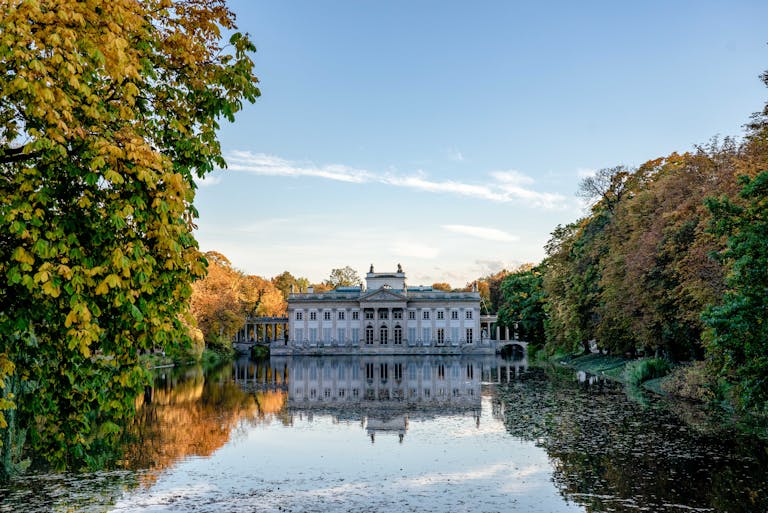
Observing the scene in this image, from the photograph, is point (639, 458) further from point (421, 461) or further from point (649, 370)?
point (649, 370)

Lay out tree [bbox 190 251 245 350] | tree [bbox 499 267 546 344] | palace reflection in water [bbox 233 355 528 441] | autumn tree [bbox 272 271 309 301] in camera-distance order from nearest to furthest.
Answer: palace reflection in water [bbox 233 355 528 441], tree [bbox 190 251 245 350], tree [bbox 499 267 546 344], autumn tree [bbox 272 271 309 301]

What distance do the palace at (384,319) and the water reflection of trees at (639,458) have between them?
56549 millimetres

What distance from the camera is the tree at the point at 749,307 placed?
54.2ft

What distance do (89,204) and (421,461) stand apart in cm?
1145

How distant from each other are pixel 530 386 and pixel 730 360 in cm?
1703

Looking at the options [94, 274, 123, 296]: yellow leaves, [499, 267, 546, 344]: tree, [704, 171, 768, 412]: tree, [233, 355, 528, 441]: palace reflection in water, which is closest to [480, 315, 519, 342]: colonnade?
[499, 267, 546, 344]: tree

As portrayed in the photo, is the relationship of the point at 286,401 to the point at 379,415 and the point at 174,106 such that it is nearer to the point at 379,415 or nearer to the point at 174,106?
the point at 379,415

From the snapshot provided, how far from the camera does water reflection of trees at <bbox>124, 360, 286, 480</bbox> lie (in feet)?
55.2

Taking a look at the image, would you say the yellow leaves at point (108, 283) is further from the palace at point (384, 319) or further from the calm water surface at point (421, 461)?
the palace at point (384, 319)

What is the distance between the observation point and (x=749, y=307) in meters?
16.6

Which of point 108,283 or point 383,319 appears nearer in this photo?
point 108,283

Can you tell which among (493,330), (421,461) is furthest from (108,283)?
(493,330)

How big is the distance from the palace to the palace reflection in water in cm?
3224

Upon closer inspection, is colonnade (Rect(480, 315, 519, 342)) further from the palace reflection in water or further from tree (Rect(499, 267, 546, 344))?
the palace reflection in water
